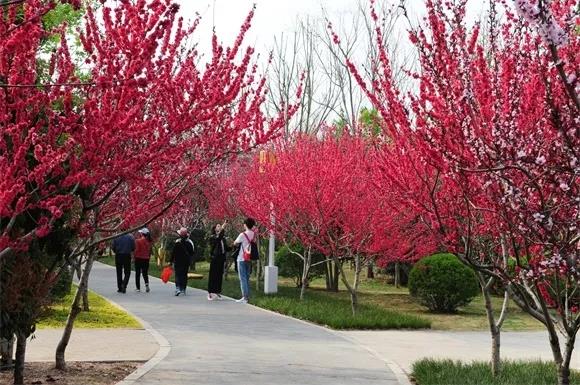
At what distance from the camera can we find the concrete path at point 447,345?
10.5 metres

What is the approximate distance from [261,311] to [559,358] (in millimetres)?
9597

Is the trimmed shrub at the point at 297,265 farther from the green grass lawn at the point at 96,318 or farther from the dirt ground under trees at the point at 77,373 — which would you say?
the dirt ground under trees at the point at 77,373

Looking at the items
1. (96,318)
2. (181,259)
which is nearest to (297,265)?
(181,259)

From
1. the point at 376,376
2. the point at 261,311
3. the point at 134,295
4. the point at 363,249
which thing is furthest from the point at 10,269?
the point at 134,295

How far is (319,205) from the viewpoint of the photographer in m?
15.4

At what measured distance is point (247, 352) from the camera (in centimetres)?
993

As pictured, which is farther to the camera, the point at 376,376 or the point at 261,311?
the point at 261,311

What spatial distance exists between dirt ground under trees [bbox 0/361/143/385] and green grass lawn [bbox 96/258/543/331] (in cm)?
521

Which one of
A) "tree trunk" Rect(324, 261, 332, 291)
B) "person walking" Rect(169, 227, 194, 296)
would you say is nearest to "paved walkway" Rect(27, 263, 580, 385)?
"person walking" Rect(169, 227, 194, 296)

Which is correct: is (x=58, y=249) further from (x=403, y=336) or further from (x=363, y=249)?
(x=363, y=249)

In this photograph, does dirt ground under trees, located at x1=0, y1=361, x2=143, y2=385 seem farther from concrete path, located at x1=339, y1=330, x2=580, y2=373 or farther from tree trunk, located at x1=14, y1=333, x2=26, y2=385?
concrete path, located at x1=339, y1=330, x2=580, y2=373

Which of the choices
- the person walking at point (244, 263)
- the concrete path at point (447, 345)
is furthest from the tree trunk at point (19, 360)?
the person walking at point (244, 263)

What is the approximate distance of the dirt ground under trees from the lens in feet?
25.4

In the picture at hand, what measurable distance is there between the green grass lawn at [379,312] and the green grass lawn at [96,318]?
3100 millimetres
